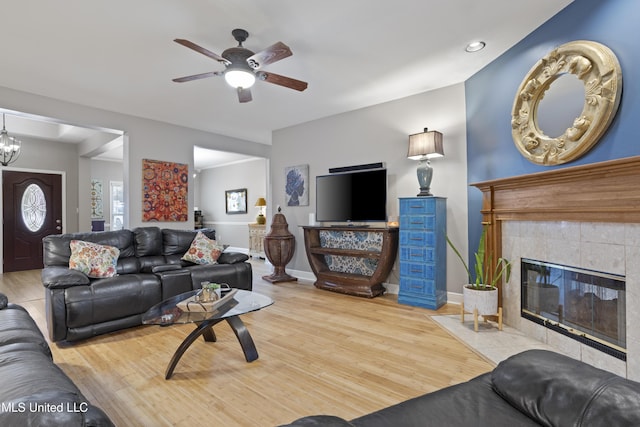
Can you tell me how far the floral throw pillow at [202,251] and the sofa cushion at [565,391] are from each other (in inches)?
139

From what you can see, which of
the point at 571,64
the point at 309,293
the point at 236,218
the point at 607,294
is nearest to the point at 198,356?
the point at 309,293

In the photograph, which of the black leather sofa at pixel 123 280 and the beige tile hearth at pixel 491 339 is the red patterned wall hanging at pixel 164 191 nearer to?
the black leather sofa at pixel 123 280

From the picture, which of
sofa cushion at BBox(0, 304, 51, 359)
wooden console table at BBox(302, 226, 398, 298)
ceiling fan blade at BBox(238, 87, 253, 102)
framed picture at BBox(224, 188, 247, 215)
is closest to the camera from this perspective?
sofa cushion at BBox(0, 304, 51, 359)

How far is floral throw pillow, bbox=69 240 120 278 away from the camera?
3.14 meters

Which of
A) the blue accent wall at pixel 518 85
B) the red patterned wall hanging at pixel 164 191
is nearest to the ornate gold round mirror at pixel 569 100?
the blue accent wall at pixel 518 85

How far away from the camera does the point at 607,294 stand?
218cm

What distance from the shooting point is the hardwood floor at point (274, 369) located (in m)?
1.86

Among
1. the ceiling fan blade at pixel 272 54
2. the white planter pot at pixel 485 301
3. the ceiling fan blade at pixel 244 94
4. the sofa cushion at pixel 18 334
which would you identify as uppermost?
the ceiling fan blade at pixel 272 54

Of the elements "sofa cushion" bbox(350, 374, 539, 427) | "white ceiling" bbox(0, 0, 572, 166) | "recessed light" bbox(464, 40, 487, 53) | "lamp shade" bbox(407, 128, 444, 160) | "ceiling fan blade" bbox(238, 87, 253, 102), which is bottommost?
"sofa cushion" bbox(350, 374, 539, 427)

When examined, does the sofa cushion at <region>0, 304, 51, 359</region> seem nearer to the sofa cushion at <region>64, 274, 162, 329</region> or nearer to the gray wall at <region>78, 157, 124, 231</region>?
the sofa cushion at <region>64, 274, 162, 329</region>

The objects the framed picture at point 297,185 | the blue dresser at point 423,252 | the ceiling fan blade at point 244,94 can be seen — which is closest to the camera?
the ceiling fan blade at point 244,94

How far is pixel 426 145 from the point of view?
3.86 metres

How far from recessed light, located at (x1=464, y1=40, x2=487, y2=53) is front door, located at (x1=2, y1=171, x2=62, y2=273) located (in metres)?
8.17
